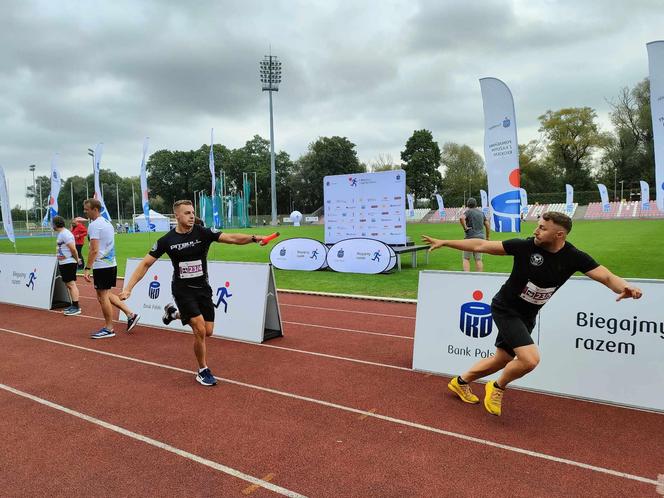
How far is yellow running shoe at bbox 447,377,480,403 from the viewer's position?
15.0 feet

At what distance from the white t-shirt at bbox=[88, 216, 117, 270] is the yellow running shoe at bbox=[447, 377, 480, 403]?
590 cm

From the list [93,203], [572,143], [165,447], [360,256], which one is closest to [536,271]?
[165,447]

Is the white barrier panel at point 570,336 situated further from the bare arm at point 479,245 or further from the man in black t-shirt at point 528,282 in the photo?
the bare arm at point 479,245

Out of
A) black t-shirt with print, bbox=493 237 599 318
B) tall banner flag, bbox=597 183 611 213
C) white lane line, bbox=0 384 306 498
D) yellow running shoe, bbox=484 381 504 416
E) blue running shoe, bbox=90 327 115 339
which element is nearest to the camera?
white lane line, bbox=0 384 306 498

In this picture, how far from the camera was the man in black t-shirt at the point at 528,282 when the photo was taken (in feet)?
12.5

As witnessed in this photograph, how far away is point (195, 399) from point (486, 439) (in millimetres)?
2884

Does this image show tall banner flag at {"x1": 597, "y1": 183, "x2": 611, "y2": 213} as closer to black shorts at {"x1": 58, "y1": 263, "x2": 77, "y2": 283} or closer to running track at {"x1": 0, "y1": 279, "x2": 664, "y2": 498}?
running track at {"x1": 0, "y1": 279, "x2": 664, "y2": 498}

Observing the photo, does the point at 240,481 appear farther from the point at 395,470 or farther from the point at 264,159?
the point at 264,159

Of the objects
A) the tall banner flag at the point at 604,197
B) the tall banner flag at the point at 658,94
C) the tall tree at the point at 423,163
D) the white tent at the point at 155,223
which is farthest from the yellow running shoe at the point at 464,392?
the tall tree at the point at 423,163

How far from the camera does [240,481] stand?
3283 mm

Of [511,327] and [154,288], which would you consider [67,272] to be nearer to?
[154,288]

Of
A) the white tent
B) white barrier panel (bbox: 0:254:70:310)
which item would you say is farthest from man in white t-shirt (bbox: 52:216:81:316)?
the white tent

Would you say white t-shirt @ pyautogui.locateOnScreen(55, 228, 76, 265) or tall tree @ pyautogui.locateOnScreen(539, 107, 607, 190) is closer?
white t-shirt @ pyautogui.locateOnScreen(55, 228, 76, 265)

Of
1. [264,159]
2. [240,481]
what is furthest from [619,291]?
[264,159]
